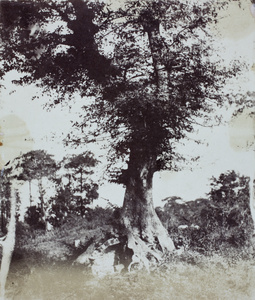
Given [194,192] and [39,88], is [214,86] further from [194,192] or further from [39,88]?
[39,88]

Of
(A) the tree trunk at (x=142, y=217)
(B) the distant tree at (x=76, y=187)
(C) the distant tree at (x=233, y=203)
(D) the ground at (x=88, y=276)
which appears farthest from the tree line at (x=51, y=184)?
(C) the distant tree at (x=233, y=203)

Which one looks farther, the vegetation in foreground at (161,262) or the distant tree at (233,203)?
the distant tree at (233,203)

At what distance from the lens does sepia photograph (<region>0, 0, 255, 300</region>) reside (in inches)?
98.7

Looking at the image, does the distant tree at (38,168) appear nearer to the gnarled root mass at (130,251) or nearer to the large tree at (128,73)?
the large tree at (128,73)

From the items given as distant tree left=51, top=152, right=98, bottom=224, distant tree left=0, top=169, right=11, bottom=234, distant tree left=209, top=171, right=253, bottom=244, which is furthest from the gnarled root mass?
distant tree left=0, top=169, right=11, bottom=234

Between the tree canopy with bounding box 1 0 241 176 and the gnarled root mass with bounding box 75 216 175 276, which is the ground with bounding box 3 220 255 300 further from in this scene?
the tree canopy with bounding box 1 0 241 176

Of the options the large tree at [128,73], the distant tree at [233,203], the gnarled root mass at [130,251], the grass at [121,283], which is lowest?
the grass at [121,283]

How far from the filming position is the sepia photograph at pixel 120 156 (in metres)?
2.51

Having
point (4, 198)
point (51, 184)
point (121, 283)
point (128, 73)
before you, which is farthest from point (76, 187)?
point (128, 73)

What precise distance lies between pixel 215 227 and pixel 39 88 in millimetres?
1636

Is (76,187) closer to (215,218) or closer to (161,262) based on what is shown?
(161,262)

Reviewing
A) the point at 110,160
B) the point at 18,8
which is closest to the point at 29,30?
the point at 18,8

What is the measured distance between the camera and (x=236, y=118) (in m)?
2.67

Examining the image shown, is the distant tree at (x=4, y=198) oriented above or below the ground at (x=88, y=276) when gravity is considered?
above
